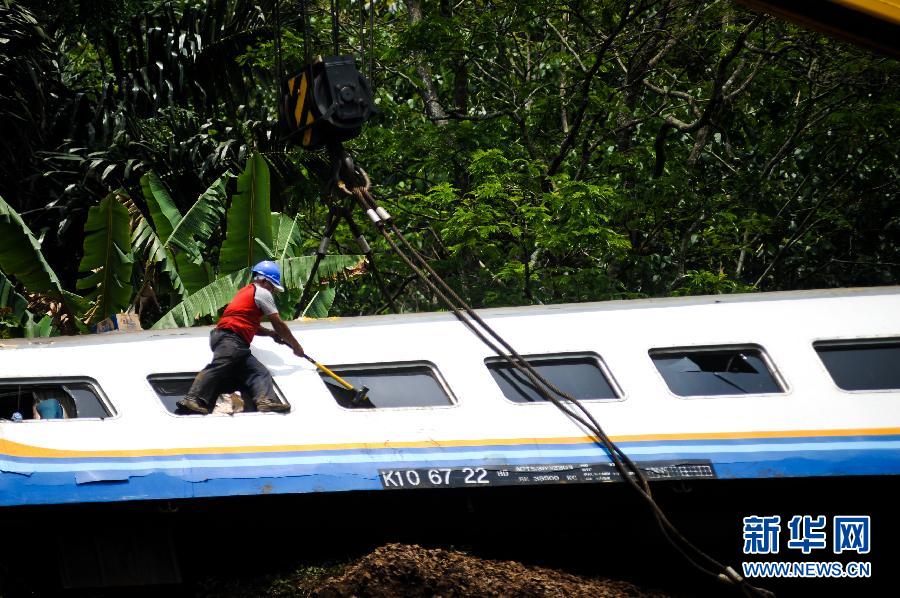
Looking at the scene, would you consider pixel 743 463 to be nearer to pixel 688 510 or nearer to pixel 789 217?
Answer: pixel 688 510

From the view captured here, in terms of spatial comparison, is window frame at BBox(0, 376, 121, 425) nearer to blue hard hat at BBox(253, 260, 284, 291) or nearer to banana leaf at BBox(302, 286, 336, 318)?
blue hard hat at BBox(253, 260, 284, 291)

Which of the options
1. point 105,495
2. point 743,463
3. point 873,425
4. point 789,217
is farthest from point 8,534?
point 789,217

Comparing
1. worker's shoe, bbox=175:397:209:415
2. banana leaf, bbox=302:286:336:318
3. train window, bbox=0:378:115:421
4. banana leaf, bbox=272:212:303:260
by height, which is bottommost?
banana leaf, bbox=302:286:336:318

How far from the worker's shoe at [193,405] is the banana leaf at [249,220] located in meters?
3.64

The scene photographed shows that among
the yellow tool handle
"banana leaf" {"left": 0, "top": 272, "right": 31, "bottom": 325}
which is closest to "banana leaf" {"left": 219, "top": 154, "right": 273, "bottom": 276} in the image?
"banana leaf" {"left": 0, "top": 272, "right": 31, "bottom": 325}

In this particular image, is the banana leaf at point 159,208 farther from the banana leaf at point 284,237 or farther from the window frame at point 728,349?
the window frame at point 728,349

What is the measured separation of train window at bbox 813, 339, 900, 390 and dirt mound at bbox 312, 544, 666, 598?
2.32 meters

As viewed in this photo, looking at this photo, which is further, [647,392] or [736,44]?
[736,44]

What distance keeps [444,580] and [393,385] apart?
172cm

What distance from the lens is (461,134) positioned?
15680 mm

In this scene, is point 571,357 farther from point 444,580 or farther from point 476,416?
point 444,580

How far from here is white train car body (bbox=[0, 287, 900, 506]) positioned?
8.25m

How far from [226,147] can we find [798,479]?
9945 mm

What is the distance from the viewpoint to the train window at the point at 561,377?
8609mm
